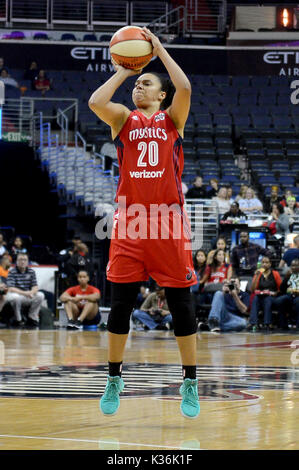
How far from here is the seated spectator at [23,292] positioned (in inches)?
518

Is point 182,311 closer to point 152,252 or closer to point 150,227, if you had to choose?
point 152,252

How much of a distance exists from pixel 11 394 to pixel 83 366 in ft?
6.28

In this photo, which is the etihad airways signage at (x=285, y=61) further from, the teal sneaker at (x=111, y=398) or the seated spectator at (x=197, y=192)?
the teal sneaker at (x=111, y=398)

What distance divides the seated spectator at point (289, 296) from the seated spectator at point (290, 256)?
82cm

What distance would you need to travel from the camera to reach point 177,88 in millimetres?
4137

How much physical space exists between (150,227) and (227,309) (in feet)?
29.4

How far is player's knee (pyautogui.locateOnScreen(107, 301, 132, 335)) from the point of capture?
4.08m

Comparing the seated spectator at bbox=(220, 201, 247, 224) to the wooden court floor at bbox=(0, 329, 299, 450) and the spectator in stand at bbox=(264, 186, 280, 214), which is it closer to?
the spectator in stand at bbox=(264, 186, 280, 214)

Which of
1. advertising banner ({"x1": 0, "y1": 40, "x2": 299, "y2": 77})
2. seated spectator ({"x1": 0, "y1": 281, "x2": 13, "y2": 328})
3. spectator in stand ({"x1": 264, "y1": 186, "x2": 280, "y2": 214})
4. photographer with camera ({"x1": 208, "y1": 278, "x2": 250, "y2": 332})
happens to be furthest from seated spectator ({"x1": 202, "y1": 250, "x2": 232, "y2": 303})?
advertising banner ({"x1": 0, "y1": 40, "x2": 299, "y2": 77})

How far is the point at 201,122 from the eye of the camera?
2303 cm

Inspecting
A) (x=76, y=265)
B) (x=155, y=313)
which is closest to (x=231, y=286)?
(x=155, y=313)

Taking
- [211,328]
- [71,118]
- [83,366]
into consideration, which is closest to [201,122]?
[71,118]

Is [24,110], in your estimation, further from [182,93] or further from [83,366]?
[182,93]

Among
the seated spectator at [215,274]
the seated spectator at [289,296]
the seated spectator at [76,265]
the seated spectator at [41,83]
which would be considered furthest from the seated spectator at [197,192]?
the seated spectator at [41,83]
